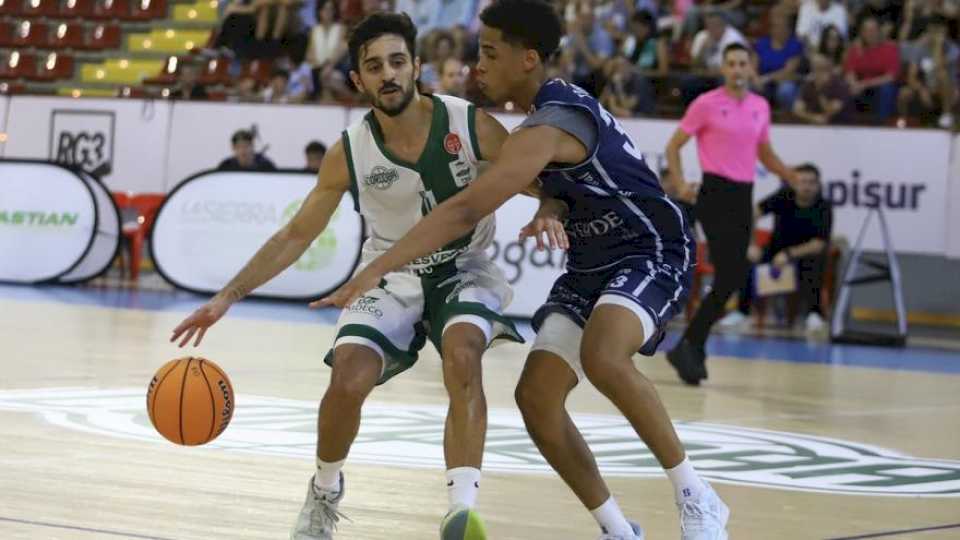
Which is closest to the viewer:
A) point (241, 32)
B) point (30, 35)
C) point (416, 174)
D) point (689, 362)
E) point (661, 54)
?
point (416, 174)

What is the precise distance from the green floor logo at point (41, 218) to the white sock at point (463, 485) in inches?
487

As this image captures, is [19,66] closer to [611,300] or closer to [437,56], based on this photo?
[437,56]

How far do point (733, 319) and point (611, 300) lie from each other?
416 inches

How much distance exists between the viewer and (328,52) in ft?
66.5

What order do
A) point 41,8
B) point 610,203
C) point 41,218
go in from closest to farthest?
1. point 610,203
2. point 41,218
3. point 41,8

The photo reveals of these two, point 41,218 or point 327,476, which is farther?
point 41,218


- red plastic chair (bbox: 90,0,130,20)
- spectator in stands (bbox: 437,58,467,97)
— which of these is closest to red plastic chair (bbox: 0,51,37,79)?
red plastic chair (bbox: 90,0,130,20)

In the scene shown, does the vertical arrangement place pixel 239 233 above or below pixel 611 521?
below

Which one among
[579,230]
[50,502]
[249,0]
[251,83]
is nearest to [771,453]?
[579,230]

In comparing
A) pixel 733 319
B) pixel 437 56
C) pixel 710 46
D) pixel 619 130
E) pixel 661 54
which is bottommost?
pixel 733 319

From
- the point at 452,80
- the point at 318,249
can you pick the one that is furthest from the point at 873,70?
the point at 318,249

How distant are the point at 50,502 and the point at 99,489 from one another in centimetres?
32

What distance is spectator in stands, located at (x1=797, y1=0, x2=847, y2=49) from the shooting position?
687 inches

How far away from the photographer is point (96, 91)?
23.2 m
